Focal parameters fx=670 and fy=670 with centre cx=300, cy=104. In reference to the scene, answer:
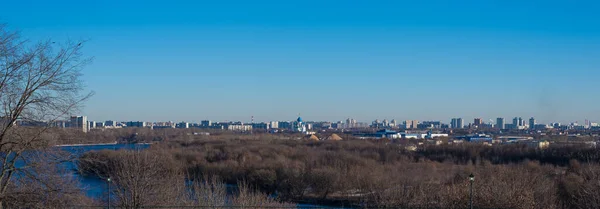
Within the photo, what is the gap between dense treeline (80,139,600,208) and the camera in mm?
17531

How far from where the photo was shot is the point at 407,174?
33.8m

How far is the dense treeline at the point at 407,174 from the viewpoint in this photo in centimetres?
1753

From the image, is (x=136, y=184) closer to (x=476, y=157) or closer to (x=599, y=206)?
(x=599, y=206)

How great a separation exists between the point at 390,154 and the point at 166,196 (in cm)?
3696

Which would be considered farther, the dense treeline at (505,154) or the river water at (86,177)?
the dense treeline at (505,154)

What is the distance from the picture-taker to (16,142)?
7.68 meters

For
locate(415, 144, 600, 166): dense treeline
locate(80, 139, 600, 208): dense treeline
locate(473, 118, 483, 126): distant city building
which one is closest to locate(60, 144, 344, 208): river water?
locate(80, 139, 600, 208): dense treeline

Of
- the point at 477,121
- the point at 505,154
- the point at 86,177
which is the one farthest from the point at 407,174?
the point at 477,121

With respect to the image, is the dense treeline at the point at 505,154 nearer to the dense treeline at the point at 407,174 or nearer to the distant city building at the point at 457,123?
the dense treeline at the point at 407,174

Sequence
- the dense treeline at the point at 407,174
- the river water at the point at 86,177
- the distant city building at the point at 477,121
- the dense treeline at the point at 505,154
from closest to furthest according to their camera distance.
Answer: the river water at the point at 86,177 → the dense treeline at the point at 407,174 → the dense treeline at the point at 505,154 → the distant city building at the point at 477,121

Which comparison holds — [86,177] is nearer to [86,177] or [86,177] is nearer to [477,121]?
[86,177]

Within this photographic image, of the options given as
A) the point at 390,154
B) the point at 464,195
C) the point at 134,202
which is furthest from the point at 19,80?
the point at 390,154

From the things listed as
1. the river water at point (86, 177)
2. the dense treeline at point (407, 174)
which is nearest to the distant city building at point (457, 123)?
the dense treeline at point (407, 174)

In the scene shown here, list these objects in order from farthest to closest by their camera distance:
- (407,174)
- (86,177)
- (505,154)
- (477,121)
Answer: (477,121), (505,154), (407,174), (86,177)
